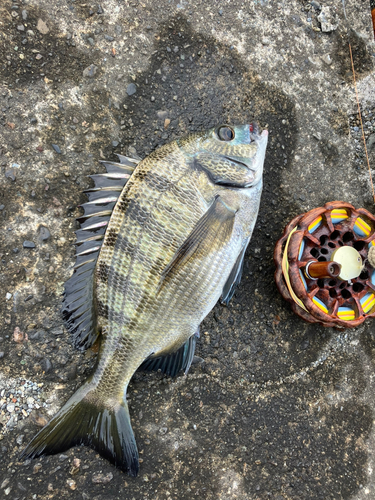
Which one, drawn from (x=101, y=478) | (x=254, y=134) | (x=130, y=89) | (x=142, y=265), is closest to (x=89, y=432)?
(x=101, y=478)

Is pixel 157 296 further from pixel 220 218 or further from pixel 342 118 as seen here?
pixel 342 118

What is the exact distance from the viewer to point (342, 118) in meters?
2.61

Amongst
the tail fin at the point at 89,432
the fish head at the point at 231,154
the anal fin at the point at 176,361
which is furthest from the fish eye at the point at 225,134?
the tail fin at the point at 89,432

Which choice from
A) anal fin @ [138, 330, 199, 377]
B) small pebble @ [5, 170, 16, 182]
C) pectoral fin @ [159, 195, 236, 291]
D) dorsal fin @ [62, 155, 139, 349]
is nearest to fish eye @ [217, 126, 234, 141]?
pectoral fin @ [159, 195, 236, 291]

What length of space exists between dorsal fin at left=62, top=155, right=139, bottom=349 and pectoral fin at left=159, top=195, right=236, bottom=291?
0.42 meters

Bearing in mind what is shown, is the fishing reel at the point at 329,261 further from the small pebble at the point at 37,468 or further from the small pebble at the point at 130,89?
the small pebble at the point at 37,468

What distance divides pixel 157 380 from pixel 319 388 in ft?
3.89

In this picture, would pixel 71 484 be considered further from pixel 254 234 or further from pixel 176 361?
pixel 254 234

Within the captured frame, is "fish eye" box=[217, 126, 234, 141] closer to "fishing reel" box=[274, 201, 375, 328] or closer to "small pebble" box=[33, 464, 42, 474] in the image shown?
"fishing reel" box=[274, 201, 375, 328]

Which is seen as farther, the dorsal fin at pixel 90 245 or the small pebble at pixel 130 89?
the small pebble at pixel 130 89

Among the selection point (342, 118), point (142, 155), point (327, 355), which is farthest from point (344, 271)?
point (142, 155)

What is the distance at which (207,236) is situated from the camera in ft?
5.93

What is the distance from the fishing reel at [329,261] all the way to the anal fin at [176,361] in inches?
26.9

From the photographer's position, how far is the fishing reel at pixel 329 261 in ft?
6.72
